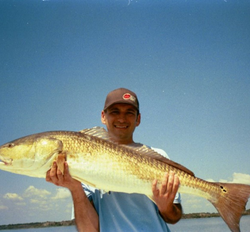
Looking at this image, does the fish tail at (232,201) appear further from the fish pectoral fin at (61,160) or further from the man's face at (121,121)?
the fish pectoral fin at (61,160)

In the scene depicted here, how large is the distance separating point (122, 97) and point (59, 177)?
2.02 meters

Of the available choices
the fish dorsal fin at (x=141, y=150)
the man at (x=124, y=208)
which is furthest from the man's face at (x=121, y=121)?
the fish dorsal fin at (x=141, y=150)

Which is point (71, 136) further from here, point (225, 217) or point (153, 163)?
point (225, 217)

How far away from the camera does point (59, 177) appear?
174 inches

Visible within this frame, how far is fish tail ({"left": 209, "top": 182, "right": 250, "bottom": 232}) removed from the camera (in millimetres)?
4543

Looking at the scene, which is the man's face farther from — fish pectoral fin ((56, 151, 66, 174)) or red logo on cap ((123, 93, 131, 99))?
fish pectoral fin ((56, 151, 66, 174))

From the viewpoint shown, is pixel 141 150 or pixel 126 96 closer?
pixel 141 150

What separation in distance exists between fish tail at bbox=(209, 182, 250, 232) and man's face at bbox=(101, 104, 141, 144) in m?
1.95

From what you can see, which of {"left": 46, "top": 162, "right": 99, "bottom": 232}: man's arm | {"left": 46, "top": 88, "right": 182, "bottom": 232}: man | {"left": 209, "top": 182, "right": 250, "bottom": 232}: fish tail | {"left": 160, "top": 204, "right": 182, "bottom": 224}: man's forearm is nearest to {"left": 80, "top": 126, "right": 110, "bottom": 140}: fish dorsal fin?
{"left": 46, "top": 88, "right": 182, "bottom": 232}: man

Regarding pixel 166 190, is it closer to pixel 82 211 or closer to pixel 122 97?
pixel 82 211

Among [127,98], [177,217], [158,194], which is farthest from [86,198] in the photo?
[127,98]

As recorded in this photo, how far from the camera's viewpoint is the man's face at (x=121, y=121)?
19.0ft

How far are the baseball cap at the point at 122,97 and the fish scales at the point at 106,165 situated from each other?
1.09 meters

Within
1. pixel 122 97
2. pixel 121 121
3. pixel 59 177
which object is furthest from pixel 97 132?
pixel 122 97
